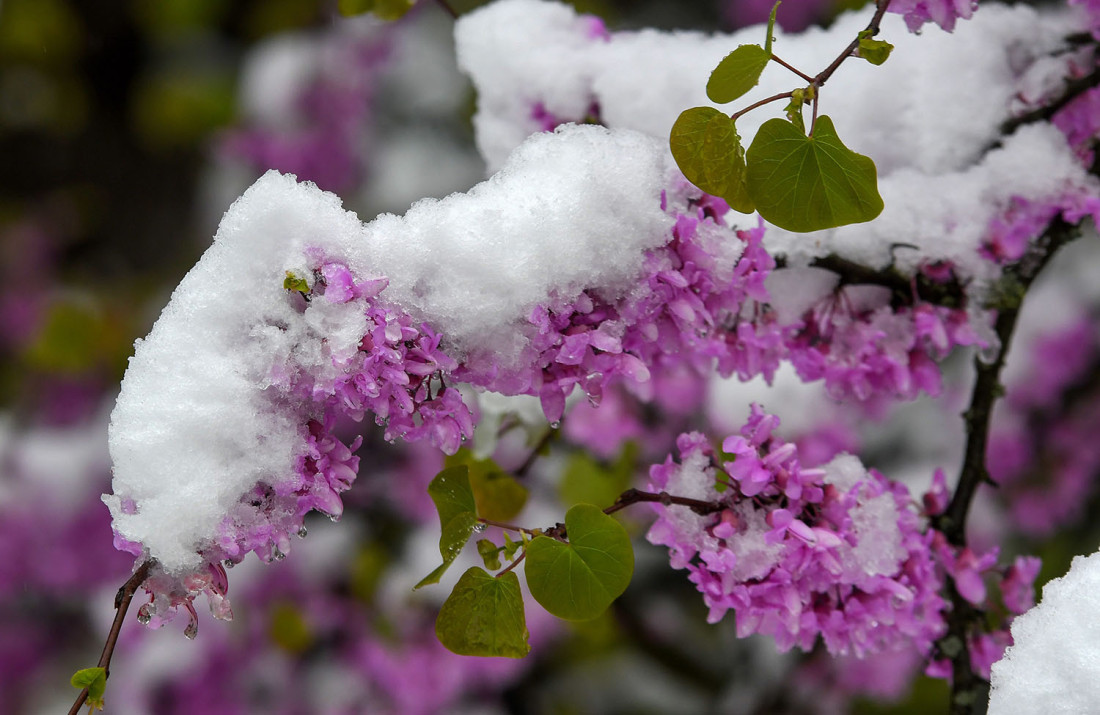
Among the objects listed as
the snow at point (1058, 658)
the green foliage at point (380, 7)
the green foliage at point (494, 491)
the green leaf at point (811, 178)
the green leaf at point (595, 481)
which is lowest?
the green leaf at point (595, 481)

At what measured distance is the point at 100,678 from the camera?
0.52 meters

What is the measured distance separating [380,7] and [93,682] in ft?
2.18

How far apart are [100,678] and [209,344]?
209 mm

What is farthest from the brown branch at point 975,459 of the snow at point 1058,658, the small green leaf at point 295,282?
the small green leaf at point 295,282

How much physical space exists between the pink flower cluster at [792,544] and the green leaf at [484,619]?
A: 4.7 inches

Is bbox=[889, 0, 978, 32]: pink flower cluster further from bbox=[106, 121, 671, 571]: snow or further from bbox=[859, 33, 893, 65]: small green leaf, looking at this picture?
bbox=[106, 121, 671, 571]: snow

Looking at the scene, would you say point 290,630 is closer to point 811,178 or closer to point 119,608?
point 119,608

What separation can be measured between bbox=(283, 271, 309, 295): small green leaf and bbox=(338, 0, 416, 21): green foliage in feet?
1.54

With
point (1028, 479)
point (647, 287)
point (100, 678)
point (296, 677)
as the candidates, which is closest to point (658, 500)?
point (647, 287)

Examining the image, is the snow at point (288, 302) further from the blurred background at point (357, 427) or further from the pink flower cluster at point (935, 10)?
the blurred background at point (357, 427)

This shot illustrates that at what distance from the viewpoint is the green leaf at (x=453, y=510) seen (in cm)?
60

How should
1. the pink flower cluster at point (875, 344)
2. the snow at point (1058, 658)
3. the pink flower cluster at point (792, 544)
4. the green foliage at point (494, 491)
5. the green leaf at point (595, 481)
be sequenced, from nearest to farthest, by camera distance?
the snow at point (1058, 658)
the pink flower cluster at point (792, 544)
the pink flower cluster at point (875, 344)
the green foliage at point (494, 491)
the green leaf at point (595, 481)

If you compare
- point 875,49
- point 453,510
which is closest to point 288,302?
point 453,510

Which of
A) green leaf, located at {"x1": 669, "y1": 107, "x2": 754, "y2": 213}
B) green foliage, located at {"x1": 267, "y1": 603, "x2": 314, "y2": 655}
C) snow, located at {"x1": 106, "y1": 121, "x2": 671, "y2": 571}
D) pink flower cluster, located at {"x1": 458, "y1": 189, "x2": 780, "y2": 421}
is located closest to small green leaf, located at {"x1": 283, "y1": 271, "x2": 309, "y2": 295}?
snow, located at {"x1": 106, "y1": 121, "x2": 671, "y2": 571}
